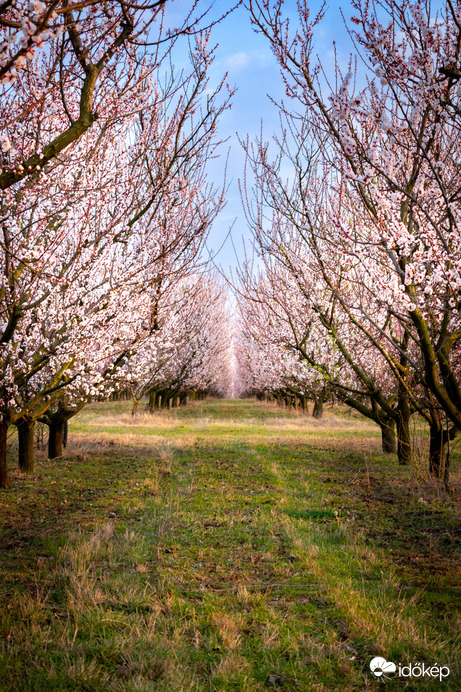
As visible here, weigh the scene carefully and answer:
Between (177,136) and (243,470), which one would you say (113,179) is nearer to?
(177,136)

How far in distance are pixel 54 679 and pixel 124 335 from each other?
307 inches

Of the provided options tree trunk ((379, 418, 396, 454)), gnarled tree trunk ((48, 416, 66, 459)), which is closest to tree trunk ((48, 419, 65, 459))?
gnarled tree trunk ((48, 416, 66, 459))

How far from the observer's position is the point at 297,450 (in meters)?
13.9

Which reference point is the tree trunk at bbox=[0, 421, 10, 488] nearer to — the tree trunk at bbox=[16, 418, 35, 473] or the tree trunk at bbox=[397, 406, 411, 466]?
the tree trunk at bbox=[16, 418, 35, 473]

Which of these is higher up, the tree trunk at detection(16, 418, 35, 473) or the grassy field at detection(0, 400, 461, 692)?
the tree trunk at detection(16, 418, 35, 473)

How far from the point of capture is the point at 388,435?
12711 mm

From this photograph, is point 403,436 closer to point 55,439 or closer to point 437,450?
point 437,450

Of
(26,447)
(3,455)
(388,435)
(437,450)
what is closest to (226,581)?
(3,455)

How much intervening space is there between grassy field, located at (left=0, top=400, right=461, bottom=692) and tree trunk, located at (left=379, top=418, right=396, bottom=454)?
2.48 m

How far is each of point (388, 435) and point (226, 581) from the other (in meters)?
8.91

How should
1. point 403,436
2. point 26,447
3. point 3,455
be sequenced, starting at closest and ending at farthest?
point 3,455 → point 26,447 → point 403,436

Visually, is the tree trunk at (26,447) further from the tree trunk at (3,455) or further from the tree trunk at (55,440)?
the tree trunk at (3,455)

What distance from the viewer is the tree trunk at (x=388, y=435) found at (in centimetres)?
1238

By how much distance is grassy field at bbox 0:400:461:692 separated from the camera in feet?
10.9
